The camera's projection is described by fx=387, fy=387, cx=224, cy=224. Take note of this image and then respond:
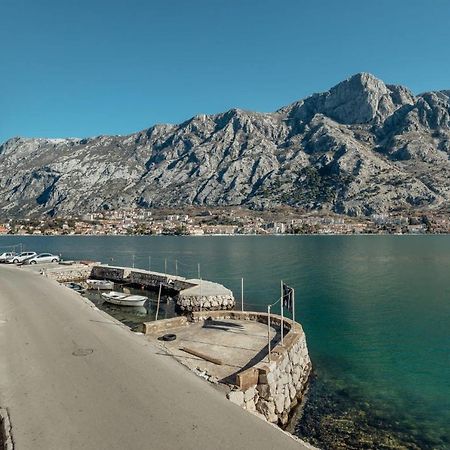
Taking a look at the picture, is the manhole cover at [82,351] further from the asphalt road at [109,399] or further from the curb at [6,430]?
the curb at [6,430]

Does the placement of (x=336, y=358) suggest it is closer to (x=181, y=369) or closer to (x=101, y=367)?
(x=181, y=369)

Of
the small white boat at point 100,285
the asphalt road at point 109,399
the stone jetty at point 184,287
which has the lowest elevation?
the small white boat at point 100,285

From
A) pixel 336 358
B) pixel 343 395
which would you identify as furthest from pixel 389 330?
pixel 343 395

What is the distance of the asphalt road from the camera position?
9141 mm

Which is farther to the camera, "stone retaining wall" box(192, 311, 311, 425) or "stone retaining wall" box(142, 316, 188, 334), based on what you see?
"stone retaining wall" box(142, 316, 188, 334)

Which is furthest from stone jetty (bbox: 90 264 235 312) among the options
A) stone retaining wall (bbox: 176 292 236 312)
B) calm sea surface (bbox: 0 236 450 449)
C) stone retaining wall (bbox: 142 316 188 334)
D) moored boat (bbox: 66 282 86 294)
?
stone retaining wall (bbox: 142 316 188 334)

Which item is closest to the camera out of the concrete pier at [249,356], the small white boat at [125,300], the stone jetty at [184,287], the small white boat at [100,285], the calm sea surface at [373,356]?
the concrete pier at [249,356]

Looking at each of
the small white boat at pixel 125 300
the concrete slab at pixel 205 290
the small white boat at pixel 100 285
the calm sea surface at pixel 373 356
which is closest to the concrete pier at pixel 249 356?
the calm sea surface at pixel 373 356

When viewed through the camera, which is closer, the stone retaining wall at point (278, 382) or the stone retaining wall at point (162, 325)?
the stone retaining wall at point (278, 382)

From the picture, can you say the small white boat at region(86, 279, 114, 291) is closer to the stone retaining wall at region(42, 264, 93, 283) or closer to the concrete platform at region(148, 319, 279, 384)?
the stone retaining wall at region(42, 264, 93, 283)

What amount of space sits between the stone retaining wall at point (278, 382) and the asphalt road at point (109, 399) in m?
1.86

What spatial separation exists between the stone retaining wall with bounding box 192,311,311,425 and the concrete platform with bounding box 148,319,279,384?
2.93ft

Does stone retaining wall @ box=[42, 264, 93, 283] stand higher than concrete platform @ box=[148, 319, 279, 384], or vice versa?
concrete platform @ box=[148, 319, 279, 384]

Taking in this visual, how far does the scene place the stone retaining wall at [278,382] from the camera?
46.0 feet
